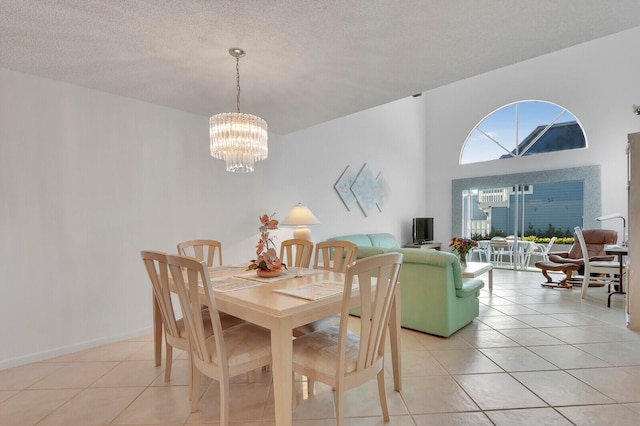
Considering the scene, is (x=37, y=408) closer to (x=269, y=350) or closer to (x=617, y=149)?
(x=269, y=350)

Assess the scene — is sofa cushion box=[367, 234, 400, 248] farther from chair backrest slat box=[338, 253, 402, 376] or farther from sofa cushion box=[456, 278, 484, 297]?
chair backrest slat box=[338, 253, 402, 376]

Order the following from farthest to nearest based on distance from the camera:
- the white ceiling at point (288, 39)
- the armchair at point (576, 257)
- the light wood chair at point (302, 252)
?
the armchair at point (576, 257) → the light wood chair at point (302, 252) → the white ceiling at point (288, 39)

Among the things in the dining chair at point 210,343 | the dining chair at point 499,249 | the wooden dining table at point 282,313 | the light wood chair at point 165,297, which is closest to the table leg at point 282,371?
the wooden dining table at point 282,313

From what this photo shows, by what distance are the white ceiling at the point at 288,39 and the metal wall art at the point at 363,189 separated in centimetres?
257

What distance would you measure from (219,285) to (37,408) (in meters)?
1.33

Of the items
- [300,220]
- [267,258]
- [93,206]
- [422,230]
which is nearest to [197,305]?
[267,258]

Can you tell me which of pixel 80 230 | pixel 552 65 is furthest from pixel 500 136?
pixel 80 230

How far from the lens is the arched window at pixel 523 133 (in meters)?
5.89

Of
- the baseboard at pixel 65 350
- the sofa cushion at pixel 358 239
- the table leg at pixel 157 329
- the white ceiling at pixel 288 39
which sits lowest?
the baseboard at pixel 65 350

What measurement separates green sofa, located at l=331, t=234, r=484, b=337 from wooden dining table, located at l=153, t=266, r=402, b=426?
1.03 meters

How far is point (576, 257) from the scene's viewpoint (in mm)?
5098

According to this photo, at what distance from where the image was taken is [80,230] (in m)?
2.71

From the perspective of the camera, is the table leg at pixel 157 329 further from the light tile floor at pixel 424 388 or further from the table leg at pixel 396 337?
the table leg at pixel 396 337

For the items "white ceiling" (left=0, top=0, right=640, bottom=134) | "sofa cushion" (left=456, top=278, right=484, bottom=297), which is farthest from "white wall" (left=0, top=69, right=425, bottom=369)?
"sofa cushion" (left=456, top=278, right=484, bottom=297)
